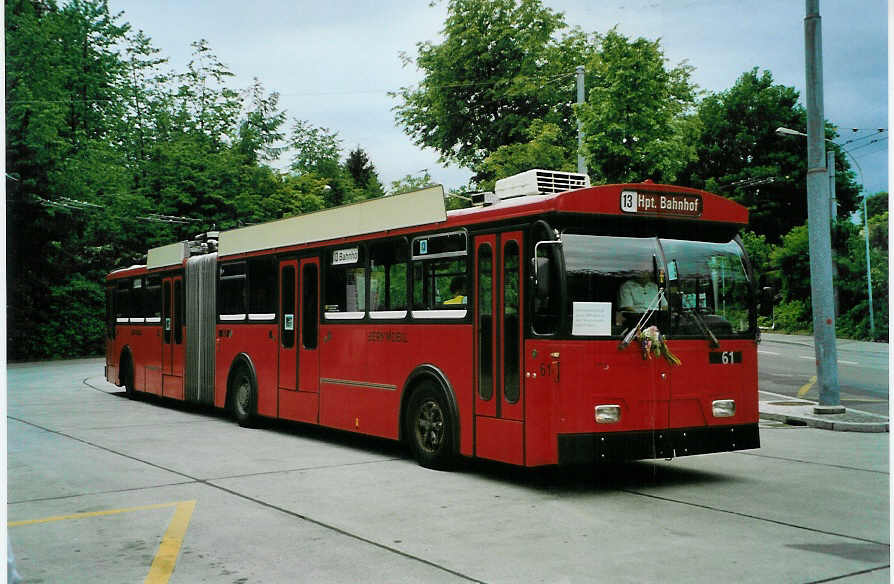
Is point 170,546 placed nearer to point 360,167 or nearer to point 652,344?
point 652,344

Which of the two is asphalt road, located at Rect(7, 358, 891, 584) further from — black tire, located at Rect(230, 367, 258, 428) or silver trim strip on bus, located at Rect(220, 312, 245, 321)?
silver trim strip on bus, located at Rect(220, 312, 245, 321)

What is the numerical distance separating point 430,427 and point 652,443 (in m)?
2.65

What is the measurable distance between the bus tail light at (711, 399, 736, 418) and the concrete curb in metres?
6.08

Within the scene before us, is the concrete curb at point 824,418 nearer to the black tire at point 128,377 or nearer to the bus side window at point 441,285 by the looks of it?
the bus side window at point 441,285

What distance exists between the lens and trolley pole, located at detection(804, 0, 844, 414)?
49.1ft

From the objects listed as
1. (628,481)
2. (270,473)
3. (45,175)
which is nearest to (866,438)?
(628,481)

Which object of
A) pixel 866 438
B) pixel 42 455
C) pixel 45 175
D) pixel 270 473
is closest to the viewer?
pixel 270 473

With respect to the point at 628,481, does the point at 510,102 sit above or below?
above

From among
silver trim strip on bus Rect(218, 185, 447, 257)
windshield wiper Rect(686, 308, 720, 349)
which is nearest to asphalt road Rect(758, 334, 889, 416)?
windshield wiper Rect(686, 308, 720, 349)

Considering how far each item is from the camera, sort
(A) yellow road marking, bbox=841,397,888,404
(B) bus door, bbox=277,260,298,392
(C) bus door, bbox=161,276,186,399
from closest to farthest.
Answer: (B) bus door, bbox=277,260,298,392 < (C) bus door, bbox=161,276,186,399 < (A) yellow road marking, bbox=841,397,888,404

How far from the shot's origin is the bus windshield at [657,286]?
8.32 m

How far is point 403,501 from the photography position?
321 inches

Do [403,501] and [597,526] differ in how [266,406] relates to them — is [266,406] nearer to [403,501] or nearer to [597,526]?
[403,501]

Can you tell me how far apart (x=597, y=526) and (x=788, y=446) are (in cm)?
604
